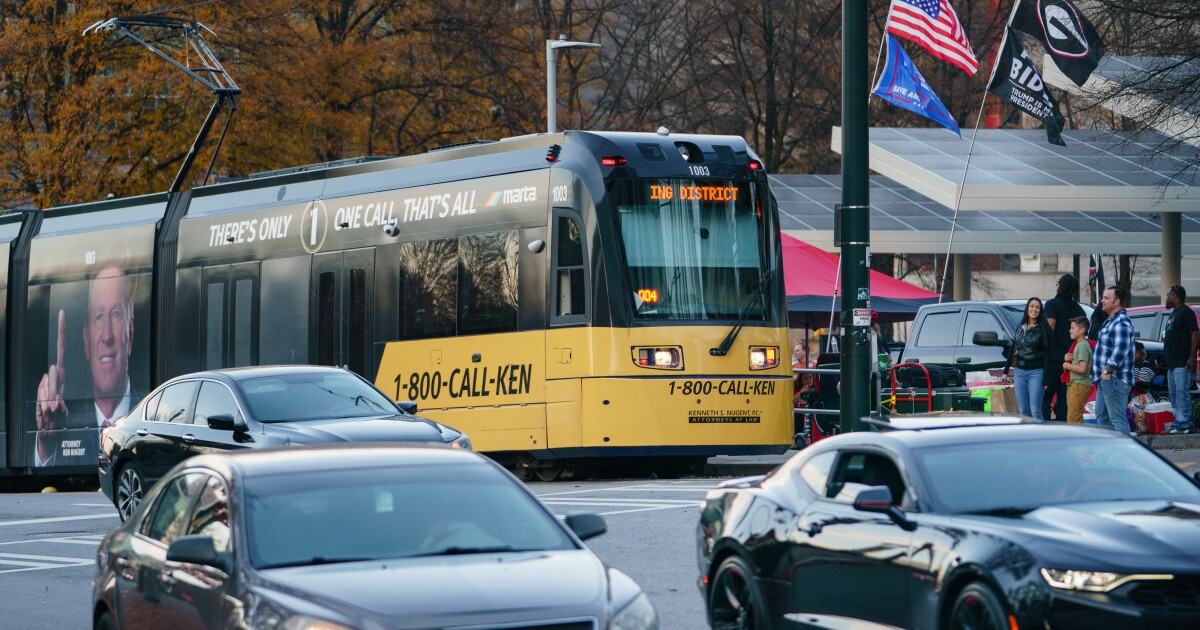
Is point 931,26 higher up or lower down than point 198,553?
higher up

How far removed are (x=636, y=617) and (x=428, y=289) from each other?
14.0 meters

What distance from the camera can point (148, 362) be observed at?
24.9m

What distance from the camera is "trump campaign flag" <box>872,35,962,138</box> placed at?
23.6 metres

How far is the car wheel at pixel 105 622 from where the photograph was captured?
309 inches

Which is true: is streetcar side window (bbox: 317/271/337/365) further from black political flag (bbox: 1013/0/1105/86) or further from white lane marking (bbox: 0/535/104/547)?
black political flag (bbox: 1013/0/1105/86)

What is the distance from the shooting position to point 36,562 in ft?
46.7

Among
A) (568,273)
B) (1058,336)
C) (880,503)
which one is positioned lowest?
(880,503)

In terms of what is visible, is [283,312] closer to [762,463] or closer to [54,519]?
[54,519]

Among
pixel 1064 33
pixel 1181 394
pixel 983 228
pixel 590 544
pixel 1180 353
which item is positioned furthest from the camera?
pixel 983 228

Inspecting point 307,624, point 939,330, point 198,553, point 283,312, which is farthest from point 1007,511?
point 939,330

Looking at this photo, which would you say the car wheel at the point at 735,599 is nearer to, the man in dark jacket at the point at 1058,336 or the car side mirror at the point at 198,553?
the car side mirror at the point at 198,553

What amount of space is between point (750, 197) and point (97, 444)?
1149 centimetres

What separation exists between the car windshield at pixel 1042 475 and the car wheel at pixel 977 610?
0.52m

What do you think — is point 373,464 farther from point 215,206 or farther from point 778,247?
point 215,206
